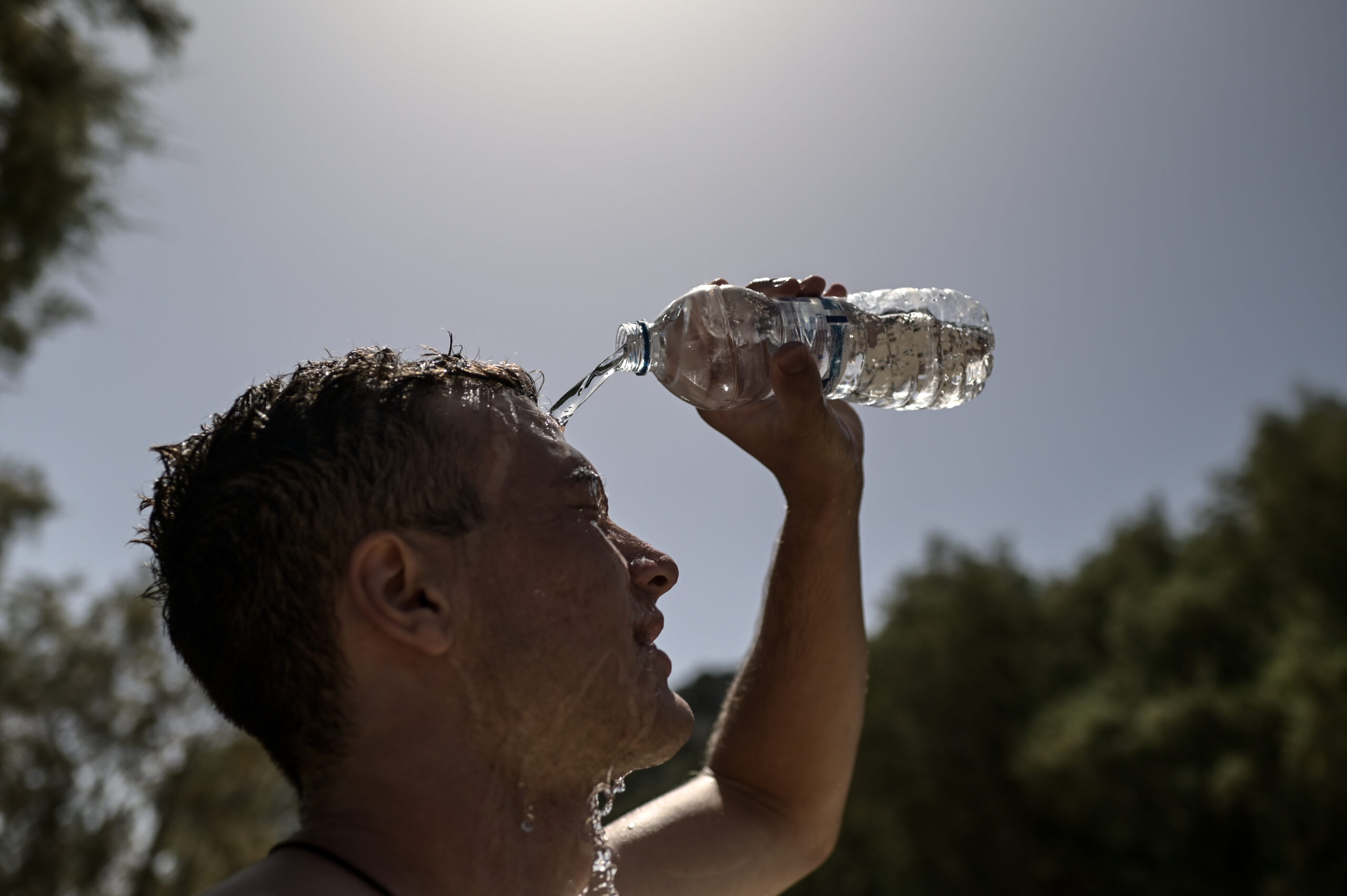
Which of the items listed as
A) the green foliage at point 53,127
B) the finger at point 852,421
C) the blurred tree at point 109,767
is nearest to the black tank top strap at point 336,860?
the finger at point 852,421

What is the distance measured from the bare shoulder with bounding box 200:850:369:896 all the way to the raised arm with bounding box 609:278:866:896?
3.50 feet

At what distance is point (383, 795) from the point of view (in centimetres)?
175

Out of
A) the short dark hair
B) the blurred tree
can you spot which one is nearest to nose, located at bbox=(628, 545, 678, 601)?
the short dark hair

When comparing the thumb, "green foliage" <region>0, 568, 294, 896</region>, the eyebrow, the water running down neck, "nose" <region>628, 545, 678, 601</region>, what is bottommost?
the water running down neck

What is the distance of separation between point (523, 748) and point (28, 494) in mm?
15572

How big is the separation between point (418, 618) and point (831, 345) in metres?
1.59

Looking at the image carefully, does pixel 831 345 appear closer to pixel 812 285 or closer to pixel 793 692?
pixel 812 285

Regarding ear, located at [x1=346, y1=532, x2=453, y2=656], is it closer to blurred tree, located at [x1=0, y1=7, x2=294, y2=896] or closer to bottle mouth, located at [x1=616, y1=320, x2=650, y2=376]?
bottle mouth, located at [x1=616, y1=320, x2=650, y2=376]

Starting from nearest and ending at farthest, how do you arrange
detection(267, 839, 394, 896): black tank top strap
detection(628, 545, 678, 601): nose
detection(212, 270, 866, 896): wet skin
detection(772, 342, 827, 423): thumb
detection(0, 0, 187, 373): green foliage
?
detection(267, 839, 394, 896): black tank top strap < detection(212, 270, 866, 896): wet skin < detection(628, 545, 678, 601): nose < detection(772, 342, 827, 423): thumb < detection(0, 0, 187, 373): green foliage

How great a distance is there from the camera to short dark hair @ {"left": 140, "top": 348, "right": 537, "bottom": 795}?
1.79 m

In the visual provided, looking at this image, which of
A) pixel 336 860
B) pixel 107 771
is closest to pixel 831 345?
pixel 336 860

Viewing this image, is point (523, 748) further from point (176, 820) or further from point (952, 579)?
point (952, 579)

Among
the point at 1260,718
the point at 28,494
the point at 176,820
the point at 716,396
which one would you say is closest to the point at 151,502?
the point at 716,396

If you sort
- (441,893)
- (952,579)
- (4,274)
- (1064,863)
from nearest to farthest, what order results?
(441,893), (4,274), (1064,863), (952,579)
